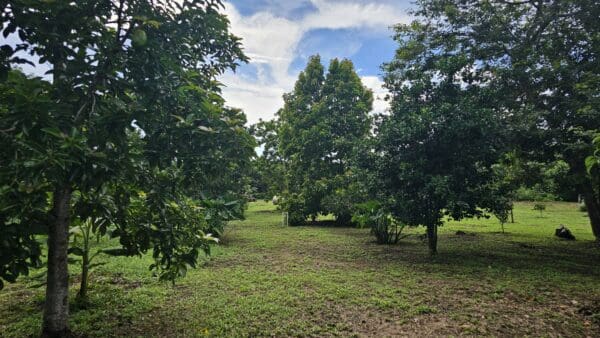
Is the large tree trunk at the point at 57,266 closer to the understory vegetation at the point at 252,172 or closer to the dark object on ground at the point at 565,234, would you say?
the understory vegetation at the point at 252,172

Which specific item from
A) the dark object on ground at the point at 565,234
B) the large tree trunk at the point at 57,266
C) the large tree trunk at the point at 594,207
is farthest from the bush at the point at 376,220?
the large tree trunk at the point at 57,266

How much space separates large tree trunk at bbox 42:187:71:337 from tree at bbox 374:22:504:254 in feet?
19.5

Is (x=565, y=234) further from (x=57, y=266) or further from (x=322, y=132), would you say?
(x=57, y=266)

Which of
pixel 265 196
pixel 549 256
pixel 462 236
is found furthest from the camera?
pixel 265 196

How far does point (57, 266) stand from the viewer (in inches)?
123

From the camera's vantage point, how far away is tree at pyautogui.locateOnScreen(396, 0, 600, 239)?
725cm

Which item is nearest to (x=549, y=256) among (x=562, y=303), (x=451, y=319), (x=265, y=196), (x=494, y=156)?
(x=494, y=156)

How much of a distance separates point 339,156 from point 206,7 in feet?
44.5

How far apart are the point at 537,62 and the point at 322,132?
29.6 ft

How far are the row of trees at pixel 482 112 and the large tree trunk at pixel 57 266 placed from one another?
19.5 feet

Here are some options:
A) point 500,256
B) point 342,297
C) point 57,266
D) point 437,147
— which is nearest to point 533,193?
point 500,256

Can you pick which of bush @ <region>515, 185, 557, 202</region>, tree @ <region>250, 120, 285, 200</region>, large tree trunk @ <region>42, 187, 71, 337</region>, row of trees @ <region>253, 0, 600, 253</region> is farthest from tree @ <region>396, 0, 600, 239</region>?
tree @ <region>250, 120, 285, 200</region>

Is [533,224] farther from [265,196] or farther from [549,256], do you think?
[265,196]

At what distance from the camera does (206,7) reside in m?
2.92
